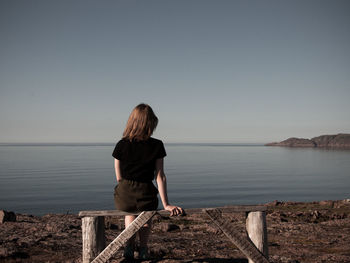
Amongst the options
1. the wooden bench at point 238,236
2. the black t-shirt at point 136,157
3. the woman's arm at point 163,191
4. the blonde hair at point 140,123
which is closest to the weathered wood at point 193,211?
the wooden bench at point 238,236

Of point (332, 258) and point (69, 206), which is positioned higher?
point (332, 258)

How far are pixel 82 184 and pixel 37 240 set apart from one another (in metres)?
32.8

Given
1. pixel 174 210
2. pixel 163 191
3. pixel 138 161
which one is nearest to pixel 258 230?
pixel 174 210

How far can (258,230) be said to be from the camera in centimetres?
495

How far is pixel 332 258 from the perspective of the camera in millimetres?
6793

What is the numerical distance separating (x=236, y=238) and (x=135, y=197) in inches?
68.8

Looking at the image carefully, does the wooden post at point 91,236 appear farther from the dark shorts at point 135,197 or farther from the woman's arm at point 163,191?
the woman's arm at point 163,191

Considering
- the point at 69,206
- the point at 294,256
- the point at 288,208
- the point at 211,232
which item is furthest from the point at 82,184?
the point at 294,256

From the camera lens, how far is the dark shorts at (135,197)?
184 inches

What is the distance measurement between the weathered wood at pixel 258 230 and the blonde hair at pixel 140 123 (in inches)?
90.9

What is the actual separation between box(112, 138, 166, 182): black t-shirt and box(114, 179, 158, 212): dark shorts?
0.33 feet

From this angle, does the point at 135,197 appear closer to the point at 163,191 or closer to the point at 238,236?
the point at 163,191

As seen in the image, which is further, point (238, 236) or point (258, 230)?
point (258, 230)

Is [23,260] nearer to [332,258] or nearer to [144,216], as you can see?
[144,216]
